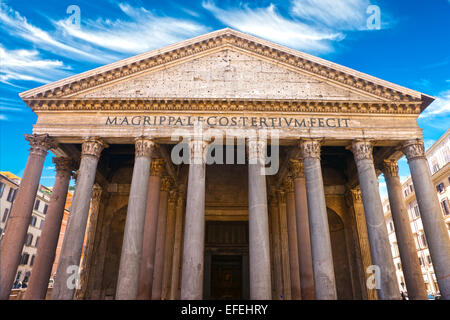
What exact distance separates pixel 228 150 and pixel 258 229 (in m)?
6.02

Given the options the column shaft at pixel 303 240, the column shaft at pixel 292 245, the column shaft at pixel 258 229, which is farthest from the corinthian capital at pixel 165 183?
the column shaft at pixel 303 240

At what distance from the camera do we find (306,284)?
12.0 metres

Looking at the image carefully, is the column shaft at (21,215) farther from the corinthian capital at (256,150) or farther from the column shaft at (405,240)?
the column shaft at (405,240)

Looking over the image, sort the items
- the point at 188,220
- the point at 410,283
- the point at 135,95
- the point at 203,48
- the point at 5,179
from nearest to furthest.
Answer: the point at 188,220, the point at 410,283, the point at 135,95, the point at 203,48, the point at 5,179

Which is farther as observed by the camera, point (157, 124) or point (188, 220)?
point (157, 124)

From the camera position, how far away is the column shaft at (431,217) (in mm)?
10453

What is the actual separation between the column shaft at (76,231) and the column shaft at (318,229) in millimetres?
8137

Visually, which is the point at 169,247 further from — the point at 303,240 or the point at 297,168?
the point at 297,168

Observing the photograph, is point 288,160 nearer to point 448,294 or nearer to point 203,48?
point 203,48

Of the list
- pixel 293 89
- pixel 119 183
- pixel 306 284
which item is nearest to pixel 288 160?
pixel 293 89

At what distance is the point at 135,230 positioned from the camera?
10727 mm

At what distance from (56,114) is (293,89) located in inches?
392

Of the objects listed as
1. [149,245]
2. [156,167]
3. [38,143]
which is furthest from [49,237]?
[156,167]

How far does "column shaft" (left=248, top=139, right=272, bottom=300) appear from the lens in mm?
9953
